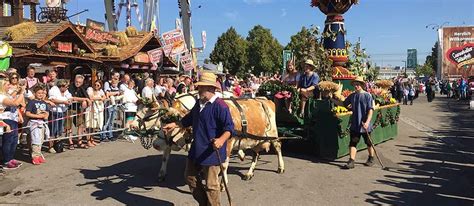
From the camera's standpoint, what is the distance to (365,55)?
501 inches

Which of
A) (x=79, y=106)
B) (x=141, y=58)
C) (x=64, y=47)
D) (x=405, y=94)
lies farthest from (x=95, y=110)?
(x=405, y=94)

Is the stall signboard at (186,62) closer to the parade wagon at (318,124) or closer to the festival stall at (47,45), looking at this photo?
the festival stall at (47,45)

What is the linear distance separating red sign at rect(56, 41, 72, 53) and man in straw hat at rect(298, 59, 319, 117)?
10990 millimetres

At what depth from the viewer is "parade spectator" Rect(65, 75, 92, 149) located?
34.4 feet

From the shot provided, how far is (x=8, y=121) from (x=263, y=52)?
179ft

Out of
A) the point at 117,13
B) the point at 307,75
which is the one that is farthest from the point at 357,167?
the point at 117,13

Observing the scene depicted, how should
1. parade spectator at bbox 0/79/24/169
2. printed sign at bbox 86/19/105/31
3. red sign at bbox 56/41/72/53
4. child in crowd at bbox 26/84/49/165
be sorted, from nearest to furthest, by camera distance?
parade spectator at bbox 0/79/24/169 < child in crowd at bbox 26/84/49/165 < red sign at bbox 56/41/72/53 < printed sign at bbox 86/19/105/31

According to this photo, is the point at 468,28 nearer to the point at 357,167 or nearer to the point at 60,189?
the point at 357,167

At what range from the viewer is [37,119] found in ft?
29.1

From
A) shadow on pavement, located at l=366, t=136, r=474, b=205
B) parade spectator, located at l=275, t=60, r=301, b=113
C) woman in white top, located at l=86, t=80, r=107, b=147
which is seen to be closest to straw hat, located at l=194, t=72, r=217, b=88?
shadow on pavement, located at l=366, t=136, r=474, b=205

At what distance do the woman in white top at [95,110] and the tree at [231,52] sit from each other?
164 feet

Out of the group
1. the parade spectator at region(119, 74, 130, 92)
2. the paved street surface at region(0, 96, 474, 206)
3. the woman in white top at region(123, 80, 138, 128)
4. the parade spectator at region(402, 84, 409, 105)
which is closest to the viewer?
the paved street surface at region(0, 96, 474, 206)

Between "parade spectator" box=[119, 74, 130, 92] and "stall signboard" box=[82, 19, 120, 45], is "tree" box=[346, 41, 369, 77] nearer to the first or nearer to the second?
"parade spectator" box=[119, 74, 130, 92]

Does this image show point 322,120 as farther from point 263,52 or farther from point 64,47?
point 263,52
